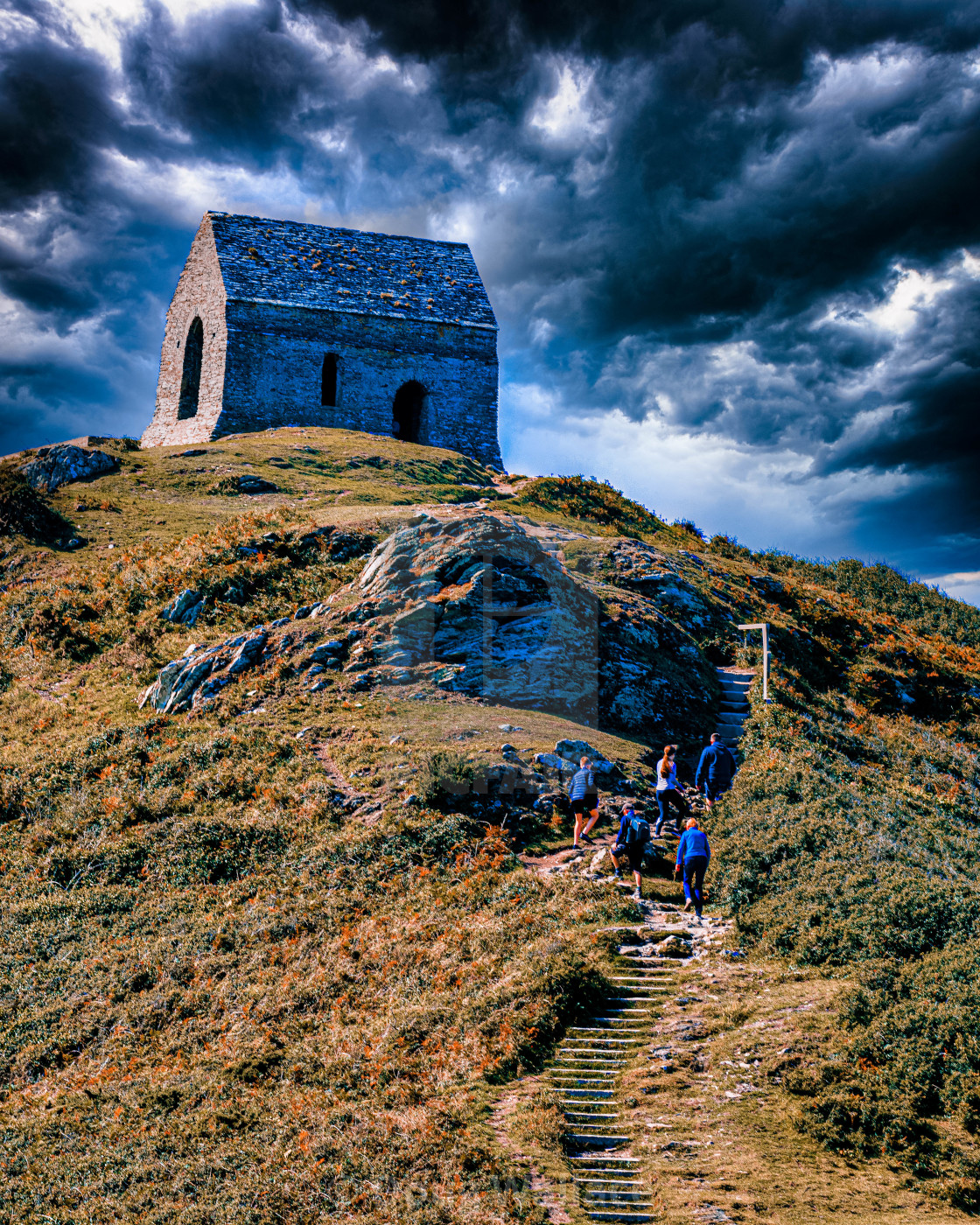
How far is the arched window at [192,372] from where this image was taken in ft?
149

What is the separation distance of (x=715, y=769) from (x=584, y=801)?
3.53m

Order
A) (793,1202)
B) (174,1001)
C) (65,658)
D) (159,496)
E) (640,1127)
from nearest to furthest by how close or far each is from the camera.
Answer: (793,1202)
(640,1127)
(174,1001)
(65,658)
(159,496)

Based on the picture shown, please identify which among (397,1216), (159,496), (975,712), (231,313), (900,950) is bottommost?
(397,1216)

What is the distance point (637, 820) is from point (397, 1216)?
7.43 metres

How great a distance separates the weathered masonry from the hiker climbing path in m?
36.2

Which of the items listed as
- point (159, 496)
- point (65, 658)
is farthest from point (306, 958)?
point (159, 496)

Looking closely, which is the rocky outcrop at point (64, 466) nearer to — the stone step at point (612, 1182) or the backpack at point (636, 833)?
the backpack at point (636, 833)

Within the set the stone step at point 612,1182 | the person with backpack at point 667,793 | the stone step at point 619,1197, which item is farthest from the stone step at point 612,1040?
A: the person with backpack at point 667,793

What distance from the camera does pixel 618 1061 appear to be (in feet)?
31.2

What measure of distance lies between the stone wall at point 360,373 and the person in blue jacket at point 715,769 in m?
31.6

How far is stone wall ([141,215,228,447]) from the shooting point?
140 feet

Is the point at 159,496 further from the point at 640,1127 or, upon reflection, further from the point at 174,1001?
the point at 640,1127

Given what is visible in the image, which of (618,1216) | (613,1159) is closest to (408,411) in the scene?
(613,1159)

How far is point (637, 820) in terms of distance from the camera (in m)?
14.0
